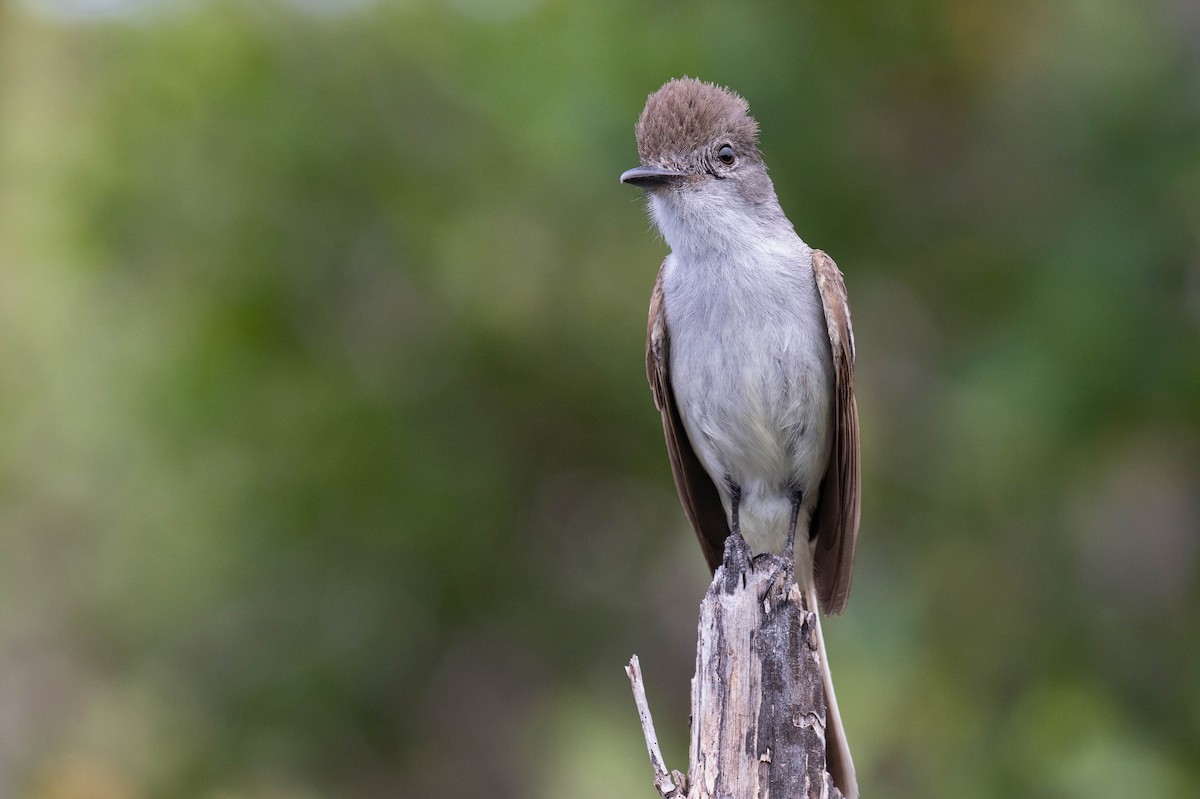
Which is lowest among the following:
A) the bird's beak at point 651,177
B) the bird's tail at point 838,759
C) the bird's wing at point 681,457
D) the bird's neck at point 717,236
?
the bird's tail at point 838,759

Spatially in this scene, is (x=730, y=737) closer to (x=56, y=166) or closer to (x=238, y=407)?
(x=238, y=407)

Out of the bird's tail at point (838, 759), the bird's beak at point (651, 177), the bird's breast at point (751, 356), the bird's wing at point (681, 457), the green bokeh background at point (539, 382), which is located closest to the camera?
the bird's tail at point (838, 759)

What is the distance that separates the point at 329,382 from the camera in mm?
7215

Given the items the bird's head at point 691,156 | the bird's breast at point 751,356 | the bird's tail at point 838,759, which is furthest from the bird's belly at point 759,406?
the bird's tail at point 838,759

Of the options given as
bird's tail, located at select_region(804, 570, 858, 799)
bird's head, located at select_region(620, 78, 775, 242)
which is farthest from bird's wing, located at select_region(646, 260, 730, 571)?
bird's tail, located at select_region(804, 570, 858, 799)

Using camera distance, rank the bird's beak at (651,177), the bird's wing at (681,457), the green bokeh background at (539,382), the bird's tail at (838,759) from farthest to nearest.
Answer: the green bokeh background at (539,382) → the bird's wing at (681,457) → the bird's beak at (651,177) → the bird's tail at (838,759)

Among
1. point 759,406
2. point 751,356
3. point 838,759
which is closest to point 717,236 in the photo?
point 751,356

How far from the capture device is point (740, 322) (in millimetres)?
4961

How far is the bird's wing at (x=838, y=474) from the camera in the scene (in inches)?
198

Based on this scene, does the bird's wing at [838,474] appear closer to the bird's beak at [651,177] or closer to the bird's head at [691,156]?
the bird's head at [691,156]

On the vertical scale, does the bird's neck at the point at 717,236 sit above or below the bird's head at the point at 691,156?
below

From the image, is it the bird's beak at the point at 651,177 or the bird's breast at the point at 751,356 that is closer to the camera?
the bird's beak at the point at 651,177

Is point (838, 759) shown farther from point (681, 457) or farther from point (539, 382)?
point (539, 382)

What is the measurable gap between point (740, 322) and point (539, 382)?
254cm
